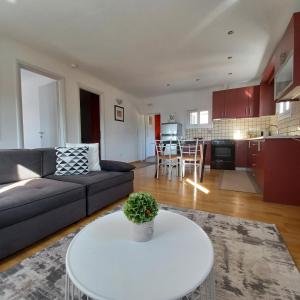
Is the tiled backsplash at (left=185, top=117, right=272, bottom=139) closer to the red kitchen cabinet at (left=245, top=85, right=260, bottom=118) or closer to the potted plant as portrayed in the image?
the red kitchen cabinet at (left=245, top=85, right=260, bottom=118)

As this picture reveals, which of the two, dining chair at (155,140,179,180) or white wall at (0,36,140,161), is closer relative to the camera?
white wall at (0,36,140,161)

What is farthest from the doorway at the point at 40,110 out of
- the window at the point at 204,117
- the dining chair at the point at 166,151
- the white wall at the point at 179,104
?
the window at the point at 204,117

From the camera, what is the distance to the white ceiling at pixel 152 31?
2223 millimetres

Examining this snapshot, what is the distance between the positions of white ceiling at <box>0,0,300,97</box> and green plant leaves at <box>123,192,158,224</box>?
2.40m

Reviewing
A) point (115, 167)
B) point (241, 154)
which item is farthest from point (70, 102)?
point (241, 154)

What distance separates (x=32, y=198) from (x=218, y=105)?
504 cm

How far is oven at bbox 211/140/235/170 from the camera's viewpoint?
4.89 meters

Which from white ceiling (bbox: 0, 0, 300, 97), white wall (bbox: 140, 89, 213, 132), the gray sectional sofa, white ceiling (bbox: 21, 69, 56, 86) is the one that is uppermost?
white ceiling (bbox: 0, 0, 300, 97)

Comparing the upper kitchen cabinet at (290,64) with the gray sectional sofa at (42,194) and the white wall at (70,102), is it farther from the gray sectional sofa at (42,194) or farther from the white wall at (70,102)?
the white wall at (70,102)

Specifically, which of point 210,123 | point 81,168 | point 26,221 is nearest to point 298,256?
A: point 26,221

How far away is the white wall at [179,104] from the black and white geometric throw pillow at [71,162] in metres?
4.44

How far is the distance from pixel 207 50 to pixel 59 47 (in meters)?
2.70

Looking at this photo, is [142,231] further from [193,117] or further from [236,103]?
[193,117]

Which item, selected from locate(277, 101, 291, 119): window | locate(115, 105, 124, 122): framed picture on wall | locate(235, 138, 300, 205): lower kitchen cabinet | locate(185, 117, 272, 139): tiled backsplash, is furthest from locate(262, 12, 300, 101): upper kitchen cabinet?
locate(115, 105, 124, 122): framed picture on wall
